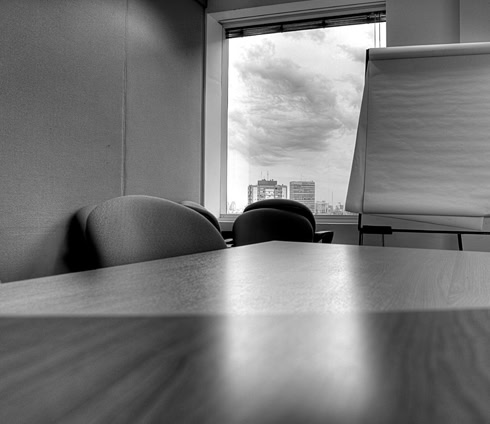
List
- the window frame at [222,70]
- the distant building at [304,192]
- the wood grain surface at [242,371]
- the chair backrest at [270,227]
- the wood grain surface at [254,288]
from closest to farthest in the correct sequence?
1. the wood grain surface at [242,371]
2. the wood grain surface at [254,288]
3. the chair backrest at [270,227]
4. the window frame at [222,70]
5. the distant building at [304,192]

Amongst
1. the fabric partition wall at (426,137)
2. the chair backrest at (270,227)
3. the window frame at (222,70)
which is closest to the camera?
the fabric partition wall at (426,137)

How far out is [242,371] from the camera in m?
0.25

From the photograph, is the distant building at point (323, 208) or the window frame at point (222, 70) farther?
the distant building at point (323, 208)

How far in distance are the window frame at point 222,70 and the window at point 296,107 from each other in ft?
0.21

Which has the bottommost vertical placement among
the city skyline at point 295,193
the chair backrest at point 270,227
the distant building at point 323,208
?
the chair backrest at point 270,227

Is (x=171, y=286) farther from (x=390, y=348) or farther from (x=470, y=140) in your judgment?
(x=470, y=140)

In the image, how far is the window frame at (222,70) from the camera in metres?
3.93

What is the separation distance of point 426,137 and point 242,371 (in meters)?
2.69

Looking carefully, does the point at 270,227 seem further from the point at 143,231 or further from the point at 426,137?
the point at 143,231

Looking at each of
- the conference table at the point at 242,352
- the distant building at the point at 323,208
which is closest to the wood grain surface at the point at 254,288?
the conference table at the point at 242,352

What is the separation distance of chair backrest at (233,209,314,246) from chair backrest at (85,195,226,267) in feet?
4.87

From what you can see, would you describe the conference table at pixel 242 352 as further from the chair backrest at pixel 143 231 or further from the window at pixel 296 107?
the window at pixel 296 107

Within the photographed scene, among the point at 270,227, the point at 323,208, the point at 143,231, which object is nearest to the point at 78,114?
the point at 270,227

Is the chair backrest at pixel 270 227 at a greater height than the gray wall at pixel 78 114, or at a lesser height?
lesser
